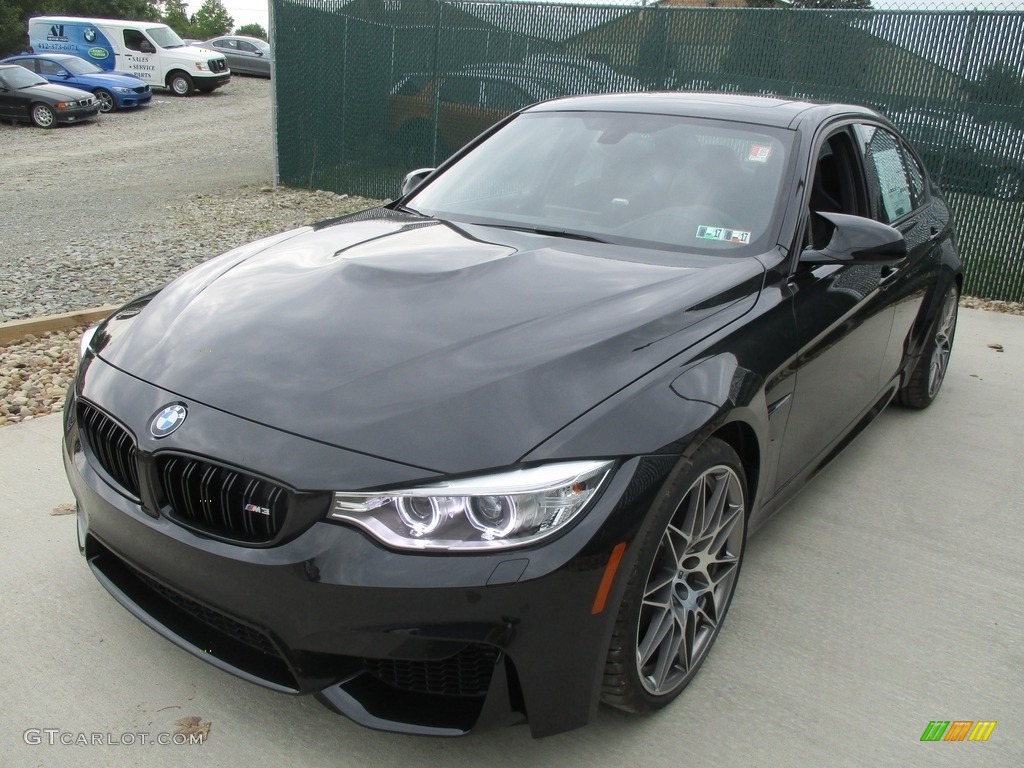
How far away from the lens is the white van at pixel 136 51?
2623cm

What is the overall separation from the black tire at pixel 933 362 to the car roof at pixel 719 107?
1.38 meters

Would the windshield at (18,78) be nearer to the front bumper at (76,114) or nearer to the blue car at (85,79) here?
the front bumper at (76,114)

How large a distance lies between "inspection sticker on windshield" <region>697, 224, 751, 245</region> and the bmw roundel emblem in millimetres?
1802

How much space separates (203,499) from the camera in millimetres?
2045

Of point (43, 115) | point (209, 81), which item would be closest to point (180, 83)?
point (209, 81)

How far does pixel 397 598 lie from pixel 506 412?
478mm

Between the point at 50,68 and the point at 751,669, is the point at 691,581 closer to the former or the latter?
the point at 751,669

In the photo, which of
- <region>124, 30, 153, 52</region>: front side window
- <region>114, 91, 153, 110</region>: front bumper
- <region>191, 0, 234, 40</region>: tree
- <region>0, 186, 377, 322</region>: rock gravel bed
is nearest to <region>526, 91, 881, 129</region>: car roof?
<region>0, 186, 377, 322</region>: rock gravel bed

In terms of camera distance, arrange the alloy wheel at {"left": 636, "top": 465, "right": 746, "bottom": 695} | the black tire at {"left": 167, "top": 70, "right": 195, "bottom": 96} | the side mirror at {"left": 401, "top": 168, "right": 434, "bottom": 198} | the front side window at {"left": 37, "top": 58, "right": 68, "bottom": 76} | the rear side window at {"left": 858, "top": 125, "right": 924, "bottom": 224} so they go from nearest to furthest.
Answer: the alloy wheel at {"left": 636, "top": 465, "right": 746, "bottom": 695} → the rear side window at {"left": 858, "top": 125, "right": 924, "bottom": 224} → the side mirror at {"left": 401, "top": 168, "right": 434, "bottom": 198} → the front side window at {"left": 37, "top": 58, "right": 68, "bottom": 76} → the black tire at {"left": 167, "top": 70, "right": 195, "bottom": 96}

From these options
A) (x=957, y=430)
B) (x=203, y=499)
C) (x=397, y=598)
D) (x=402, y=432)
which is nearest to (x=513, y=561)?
(x=397, y=598)

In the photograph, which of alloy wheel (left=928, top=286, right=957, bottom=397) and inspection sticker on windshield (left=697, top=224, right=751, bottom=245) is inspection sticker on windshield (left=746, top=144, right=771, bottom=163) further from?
alloy wheel (left=928, top=286, right=957, bottom=397)

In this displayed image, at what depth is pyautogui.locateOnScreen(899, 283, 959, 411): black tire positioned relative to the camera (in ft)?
15.5

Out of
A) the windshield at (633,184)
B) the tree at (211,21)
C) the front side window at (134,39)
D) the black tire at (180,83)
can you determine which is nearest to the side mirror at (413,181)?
the windshield at (633,184)

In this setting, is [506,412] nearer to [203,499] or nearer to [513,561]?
[513,561]
